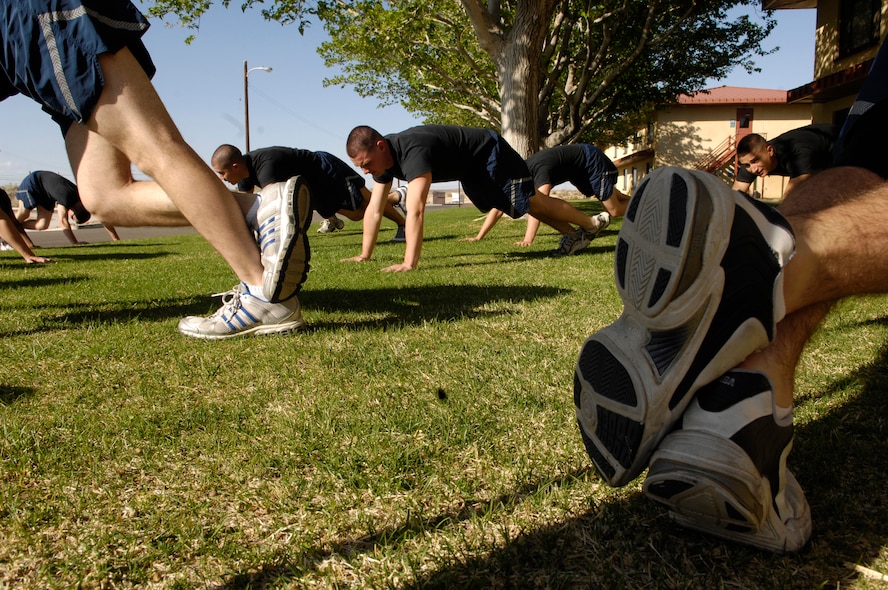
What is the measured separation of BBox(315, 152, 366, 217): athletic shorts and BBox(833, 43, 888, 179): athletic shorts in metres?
7.75

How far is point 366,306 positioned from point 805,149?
5971 mm

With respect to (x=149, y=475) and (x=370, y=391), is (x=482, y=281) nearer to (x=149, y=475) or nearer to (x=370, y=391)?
(x=370, y=391)

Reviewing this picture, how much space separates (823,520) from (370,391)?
1287 millimetres

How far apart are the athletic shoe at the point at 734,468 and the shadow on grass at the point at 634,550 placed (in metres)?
0.05

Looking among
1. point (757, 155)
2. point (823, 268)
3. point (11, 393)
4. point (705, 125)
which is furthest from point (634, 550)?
point (705, 125)

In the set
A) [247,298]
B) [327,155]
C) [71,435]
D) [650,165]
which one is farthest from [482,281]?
[650,165]

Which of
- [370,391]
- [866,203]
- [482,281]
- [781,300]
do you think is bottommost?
[482,281]

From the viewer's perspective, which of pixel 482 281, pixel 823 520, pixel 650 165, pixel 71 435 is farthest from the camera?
pixel 650 165

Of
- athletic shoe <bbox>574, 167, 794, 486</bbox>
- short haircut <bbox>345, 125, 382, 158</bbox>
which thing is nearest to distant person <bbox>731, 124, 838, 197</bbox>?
short haircut <bbox>345, 125, 382, 158</bbox>

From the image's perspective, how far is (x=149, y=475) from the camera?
146cm

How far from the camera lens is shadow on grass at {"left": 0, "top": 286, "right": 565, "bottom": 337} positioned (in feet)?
10.8

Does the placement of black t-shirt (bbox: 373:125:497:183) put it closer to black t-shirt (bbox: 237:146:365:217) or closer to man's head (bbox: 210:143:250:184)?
black t-shirt (bbox: 237:146:365:217)

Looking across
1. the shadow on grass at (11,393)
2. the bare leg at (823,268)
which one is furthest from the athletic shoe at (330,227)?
the bare leg at (823,268)

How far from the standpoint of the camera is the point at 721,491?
101 centimetres
